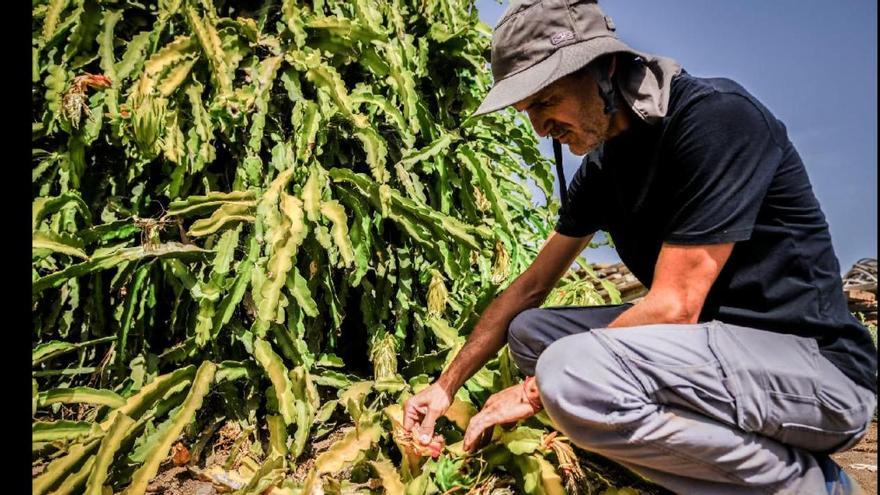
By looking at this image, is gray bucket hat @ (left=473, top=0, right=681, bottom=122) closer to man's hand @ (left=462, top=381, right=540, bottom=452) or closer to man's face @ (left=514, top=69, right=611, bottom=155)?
man's face @ (left=514, top=69, right=611, bottom=155)

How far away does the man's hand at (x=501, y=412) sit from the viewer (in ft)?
5.40

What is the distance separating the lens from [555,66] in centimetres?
149

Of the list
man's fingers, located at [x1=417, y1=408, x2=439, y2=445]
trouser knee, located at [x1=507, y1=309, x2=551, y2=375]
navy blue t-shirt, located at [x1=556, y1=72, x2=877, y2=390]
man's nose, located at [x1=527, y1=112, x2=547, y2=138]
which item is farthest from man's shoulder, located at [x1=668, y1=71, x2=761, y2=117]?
man's fingers, located at [x1=417, y1=408, x2=439, y2=445]

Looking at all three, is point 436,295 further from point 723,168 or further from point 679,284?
point 723,168

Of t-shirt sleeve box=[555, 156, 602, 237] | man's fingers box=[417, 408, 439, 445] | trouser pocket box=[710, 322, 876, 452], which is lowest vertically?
man's fingers box=[417, 408, 439, 445]

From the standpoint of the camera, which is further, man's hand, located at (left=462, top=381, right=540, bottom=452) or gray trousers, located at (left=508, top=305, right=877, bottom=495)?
man's hand, located at (left=462, top=381, right=540, bottom=452)

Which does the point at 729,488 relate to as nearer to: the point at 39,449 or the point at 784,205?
the point at 784,205

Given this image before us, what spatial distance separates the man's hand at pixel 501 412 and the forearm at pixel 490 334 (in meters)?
0.17

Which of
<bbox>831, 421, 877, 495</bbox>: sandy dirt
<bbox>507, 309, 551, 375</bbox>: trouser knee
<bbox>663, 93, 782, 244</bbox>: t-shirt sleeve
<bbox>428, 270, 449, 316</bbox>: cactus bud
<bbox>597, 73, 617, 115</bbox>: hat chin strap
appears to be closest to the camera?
<bbox>663, 93, 782, 244</bbox>: t-shirt sleeve

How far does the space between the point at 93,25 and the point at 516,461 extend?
7.09ft

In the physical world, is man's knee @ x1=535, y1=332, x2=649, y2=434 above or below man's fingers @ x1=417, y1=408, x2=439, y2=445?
above

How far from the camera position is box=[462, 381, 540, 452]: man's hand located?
1.64m

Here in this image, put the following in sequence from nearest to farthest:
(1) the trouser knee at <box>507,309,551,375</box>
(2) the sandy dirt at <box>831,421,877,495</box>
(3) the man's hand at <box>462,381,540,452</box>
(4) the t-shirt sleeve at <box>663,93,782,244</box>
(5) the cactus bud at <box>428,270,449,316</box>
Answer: (4) the t-shirt sleeve at <box>663,93,782,244</box>, (3) the man's hand at <box>462,381,540,452</box>, (1) the trouser knee at <box>507,309,551,375</box>, (2) the sandy dirt at <box>831,421,877,495</box>, (5) the cactus bud at <box>428,270,449,316</box>

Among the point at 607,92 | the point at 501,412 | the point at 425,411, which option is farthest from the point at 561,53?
the point at 425,411
